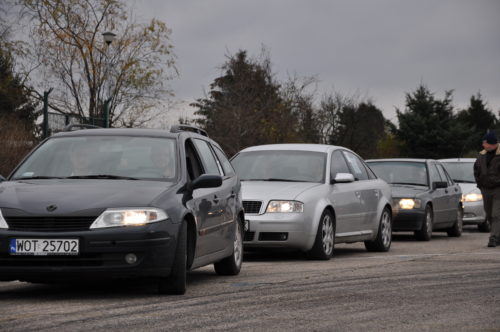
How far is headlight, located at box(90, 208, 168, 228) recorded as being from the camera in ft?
25.3

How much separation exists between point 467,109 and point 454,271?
95.0m

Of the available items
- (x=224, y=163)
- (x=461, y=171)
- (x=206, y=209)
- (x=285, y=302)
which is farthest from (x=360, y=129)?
(x=285, y=302)

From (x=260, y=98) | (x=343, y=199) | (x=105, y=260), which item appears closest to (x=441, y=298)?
(x=105, y=260)

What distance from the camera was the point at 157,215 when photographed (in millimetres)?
7918

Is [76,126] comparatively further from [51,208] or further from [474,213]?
[474,213]

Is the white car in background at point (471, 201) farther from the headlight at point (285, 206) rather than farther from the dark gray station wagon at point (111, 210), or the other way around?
the dark gray station wagon at point (111, 210)

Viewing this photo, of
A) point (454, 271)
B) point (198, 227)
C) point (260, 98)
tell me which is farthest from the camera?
point (260, 98)

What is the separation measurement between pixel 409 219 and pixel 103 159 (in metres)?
10.5

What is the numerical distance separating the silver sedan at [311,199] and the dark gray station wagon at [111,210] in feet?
9.60

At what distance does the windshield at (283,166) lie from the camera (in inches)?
541

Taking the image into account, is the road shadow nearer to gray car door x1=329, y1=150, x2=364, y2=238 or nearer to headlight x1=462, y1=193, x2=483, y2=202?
gray car door x1=329, y1=150, x2=364, y2=238


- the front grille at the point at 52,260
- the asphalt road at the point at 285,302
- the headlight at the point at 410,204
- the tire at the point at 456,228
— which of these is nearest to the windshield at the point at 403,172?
A: the headlight at the point at 410,204

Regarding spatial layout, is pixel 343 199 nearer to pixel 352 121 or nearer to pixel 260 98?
pixel 260 98

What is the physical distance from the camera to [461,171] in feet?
80.7
